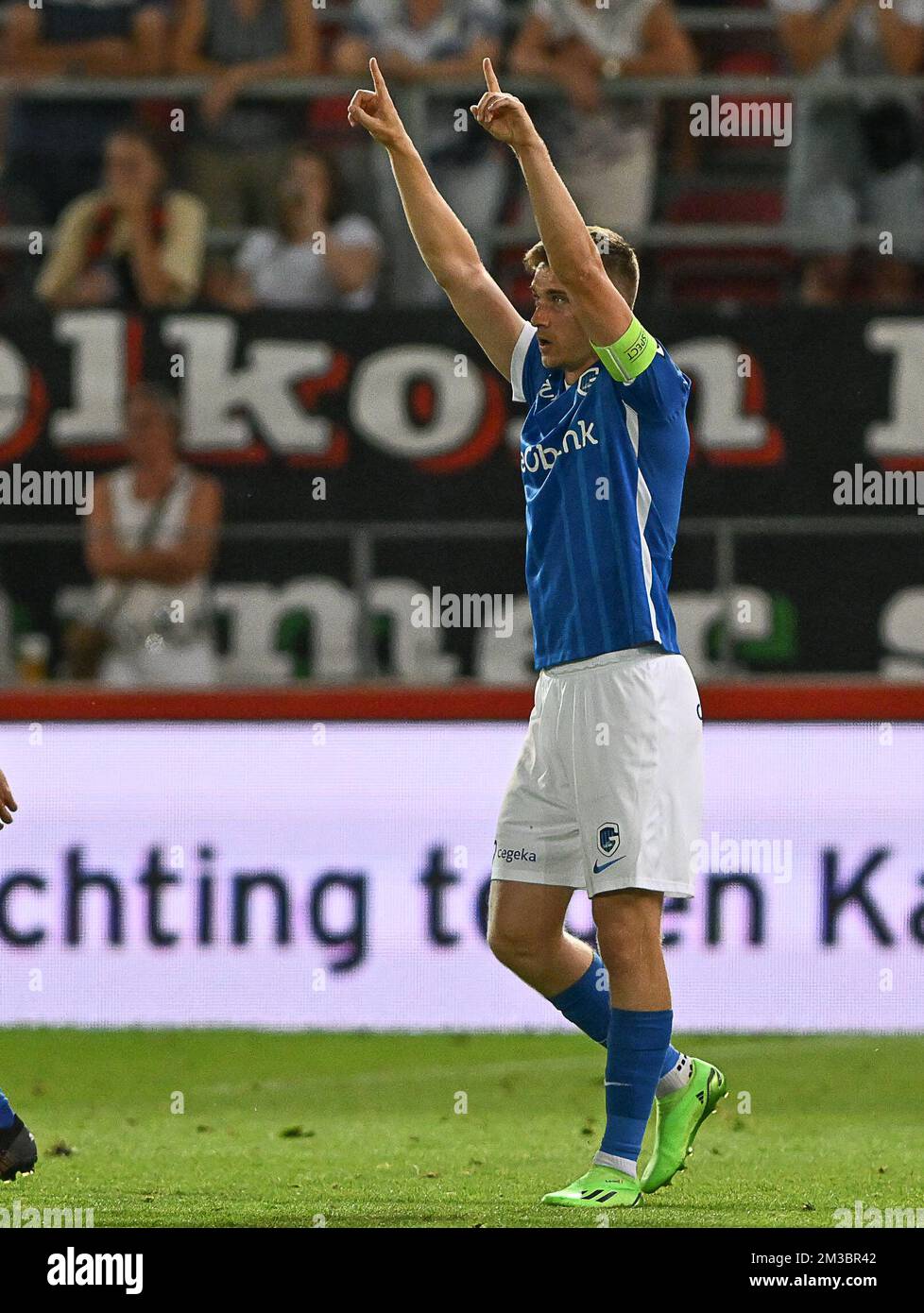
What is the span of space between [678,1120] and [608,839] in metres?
0.75

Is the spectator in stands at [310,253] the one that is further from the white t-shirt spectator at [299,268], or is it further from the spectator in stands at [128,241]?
the spectator in stands at [128,241]

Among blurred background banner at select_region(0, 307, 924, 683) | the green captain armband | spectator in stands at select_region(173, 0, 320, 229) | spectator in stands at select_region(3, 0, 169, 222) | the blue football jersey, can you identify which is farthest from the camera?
spectator in stands at select_region(3, 0, 169, 222)

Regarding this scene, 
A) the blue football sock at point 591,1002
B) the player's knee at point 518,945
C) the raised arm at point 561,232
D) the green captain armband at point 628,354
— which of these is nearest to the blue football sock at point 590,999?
the blue football sock at point 591,1002

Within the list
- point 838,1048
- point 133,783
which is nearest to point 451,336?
point 133,783

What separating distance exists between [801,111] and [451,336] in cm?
229

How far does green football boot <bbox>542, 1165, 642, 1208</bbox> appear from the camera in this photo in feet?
15.4

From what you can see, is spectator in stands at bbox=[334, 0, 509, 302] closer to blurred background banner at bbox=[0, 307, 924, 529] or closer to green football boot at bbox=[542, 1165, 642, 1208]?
blurred background banner at bbox=[0, 307, 924, 529]

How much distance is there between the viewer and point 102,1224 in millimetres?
4676

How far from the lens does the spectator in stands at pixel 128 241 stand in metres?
10.2

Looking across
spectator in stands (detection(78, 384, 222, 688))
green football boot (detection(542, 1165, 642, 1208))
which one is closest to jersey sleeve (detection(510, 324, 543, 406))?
green football boot (detection(542, 1165, 642, 1208))

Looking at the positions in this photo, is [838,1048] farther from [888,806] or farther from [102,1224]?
[102,1224]

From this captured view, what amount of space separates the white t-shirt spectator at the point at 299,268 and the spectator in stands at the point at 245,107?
0.77ft

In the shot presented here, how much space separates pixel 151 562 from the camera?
29.9 ft

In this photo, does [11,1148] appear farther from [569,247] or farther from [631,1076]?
[569,247]
